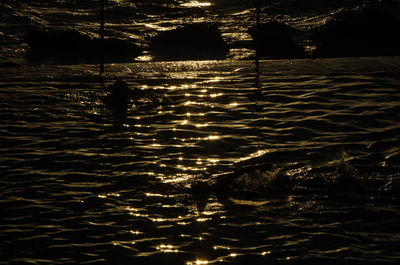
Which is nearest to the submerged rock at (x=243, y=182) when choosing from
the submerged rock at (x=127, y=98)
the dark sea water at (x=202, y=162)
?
the dark sea water at (x=202, y=162)

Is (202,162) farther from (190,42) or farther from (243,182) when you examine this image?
(190,42)

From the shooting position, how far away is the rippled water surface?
739cm

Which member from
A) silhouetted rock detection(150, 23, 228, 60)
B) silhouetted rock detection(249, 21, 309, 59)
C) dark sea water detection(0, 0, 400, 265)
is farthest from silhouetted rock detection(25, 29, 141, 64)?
silhouetted rock detection(249, 21, 309, 59)

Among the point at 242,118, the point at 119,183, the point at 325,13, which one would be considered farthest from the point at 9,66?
the point at 325,13

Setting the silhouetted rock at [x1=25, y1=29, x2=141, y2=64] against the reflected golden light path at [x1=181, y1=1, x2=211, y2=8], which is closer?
the silhouetted rock at [x1=25, y1=29, x2=141, y2=64]

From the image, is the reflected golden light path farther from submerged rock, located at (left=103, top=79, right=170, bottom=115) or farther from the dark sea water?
submerged rock, located at (left=103, top=79, right=170, bottom=115)

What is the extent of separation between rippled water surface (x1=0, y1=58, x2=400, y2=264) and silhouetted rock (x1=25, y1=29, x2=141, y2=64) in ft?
10.1

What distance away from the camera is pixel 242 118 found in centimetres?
1258

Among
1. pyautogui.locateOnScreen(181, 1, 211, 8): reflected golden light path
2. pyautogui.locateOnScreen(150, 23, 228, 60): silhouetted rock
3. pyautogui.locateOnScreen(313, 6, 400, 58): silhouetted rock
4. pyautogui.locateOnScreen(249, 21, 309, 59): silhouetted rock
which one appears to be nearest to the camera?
pyautogui.locateOnScreen(249, 21, 309, 59): silhouetted rock

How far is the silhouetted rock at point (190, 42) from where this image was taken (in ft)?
64.4

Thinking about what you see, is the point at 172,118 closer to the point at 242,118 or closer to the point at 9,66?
the point at 242,118

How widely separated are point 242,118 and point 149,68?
17.9 feet

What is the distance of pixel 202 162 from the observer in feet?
32.9

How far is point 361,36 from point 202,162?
12.2 m
